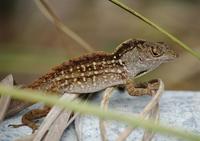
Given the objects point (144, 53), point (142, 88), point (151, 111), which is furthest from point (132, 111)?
point (144, 53)

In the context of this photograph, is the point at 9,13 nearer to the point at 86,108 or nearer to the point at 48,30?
the point at 48,30

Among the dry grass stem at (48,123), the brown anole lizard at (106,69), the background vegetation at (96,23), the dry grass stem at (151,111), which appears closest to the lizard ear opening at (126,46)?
the brown anole lizard at (106,69)

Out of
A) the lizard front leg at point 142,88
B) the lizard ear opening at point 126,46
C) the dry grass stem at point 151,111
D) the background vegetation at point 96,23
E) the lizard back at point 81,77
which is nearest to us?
the dry grass stem at point 151,111

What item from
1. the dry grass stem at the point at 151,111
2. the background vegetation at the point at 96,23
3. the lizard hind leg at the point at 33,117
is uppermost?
the background vegetation at the point at 96,23

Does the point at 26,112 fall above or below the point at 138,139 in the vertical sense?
above

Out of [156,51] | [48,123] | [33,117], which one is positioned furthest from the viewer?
[156,51]

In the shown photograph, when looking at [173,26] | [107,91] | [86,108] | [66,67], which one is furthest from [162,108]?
[173,26]

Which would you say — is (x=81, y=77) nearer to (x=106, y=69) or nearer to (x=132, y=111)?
(x=106, y=69)

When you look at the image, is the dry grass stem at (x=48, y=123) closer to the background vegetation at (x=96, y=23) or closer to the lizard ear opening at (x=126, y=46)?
the lizard ear opening at (x=126, y=46)
